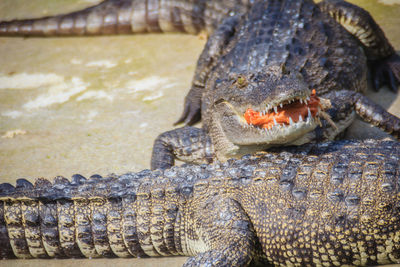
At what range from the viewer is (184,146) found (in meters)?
3.98

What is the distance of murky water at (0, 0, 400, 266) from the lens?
4.13 m

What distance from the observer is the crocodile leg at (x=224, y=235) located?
254 cm

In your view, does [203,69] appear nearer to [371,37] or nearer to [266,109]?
[371,37]

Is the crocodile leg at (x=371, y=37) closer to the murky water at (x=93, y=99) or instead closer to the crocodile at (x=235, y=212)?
the murky water at (x=93, y=99)

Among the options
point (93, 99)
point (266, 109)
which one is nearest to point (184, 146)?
point (266, 109)

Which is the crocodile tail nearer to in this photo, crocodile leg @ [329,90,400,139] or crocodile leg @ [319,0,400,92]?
crocodile leg @ [319,0,400,92]

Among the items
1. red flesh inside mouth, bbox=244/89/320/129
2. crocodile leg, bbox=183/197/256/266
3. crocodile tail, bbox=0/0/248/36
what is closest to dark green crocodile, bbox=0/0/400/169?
red flesh inside mouth, bbox=244/89/320/129

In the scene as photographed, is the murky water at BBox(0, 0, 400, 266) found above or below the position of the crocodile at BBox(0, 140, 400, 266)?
below

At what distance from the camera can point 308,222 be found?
2.58 m

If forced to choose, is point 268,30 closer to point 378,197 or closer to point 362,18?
point 362,18

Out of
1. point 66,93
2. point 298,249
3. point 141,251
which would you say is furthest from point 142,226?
point 66,93

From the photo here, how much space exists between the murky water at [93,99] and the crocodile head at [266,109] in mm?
931

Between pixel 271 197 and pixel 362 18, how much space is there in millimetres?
2618

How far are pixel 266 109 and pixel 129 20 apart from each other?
13.4 ft
